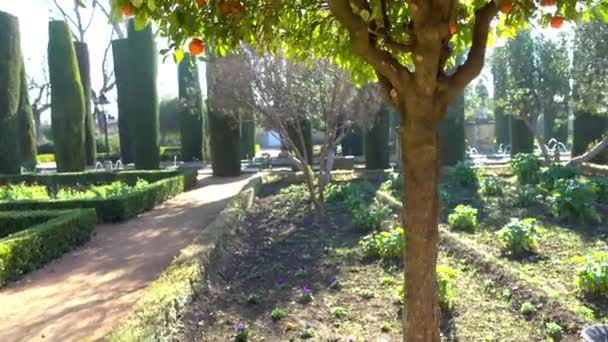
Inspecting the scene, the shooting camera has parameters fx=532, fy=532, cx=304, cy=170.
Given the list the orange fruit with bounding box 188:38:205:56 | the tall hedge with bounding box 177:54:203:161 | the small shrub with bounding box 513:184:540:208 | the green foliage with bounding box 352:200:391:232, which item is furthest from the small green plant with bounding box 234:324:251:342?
the tall hedge with bounding box 177:54:203:161

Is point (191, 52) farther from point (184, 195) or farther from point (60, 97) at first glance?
point (60, 97)

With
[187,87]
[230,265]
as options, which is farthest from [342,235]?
[187,87]

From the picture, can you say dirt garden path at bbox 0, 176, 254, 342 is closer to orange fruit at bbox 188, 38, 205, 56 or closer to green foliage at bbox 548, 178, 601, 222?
orange fruit at bbox 188, 38, 205, 56

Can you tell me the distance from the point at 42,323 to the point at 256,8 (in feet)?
11.6

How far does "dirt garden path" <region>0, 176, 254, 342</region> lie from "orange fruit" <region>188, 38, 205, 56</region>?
8.95 feet

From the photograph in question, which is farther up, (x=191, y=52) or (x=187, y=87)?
(x=187, y=87)

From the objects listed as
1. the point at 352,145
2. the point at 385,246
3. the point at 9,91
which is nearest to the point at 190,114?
the point at 352,145

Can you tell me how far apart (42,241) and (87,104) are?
17.2m

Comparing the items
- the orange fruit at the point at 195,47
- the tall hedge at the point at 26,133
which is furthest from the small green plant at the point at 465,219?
Answer: the tall hedge at the point at 26,133

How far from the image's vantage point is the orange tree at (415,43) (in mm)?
1658

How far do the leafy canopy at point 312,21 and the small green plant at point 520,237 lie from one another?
10.1 ft

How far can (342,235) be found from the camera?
6.87m

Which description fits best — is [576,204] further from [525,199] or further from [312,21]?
[312,21]

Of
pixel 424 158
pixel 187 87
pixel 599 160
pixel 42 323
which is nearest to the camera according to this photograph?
pixel 424 158
